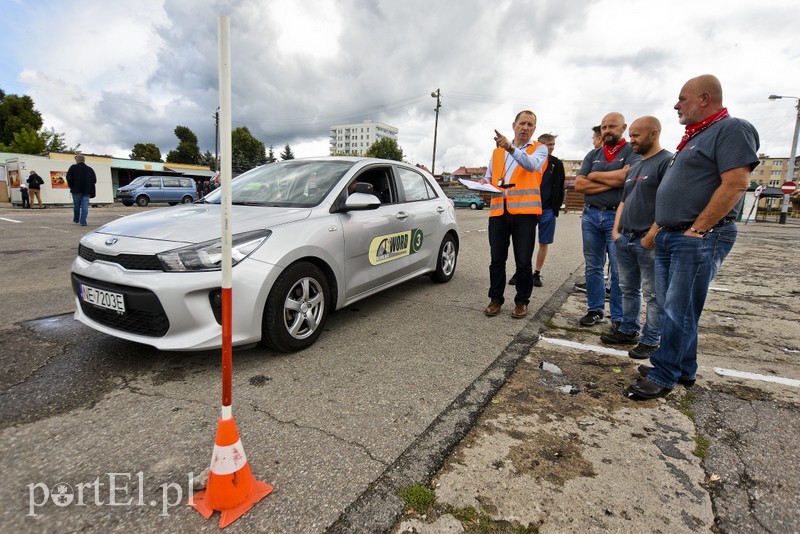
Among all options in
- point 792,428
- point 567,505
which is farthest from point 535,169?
point 567,505

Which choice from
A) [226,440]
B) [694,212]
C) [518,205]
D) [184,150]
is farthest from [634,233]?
[184,150]

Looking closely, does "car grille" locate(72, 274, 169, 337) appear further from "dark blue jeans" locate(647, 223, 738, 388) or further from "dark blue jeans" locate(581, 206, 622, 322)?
"dark blue jeans" locate(581, 206, 622, 322)

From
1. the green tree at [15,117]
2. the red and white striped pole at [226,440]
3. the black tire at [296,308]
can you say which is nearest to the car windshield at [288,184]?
the black tire at [296,308]

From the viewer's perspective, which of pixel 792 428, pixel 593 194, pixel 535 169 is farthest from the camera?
pixel 593 194

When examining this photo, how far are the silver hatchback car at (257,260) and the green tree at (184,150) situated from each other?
78.7 meters

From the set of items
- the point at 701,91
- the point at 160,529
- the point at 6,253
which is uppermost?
the point at 701,91

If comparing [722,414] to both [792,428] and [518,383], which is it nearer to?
[792,428]

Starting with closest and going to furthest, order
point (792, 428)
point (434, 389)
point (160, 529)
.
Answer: point (160, 529) < point (792, 428) < point (434, 389)

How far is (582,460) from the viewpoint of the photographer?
76.8 inches

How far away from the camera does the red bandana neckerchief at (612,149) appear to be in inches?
148

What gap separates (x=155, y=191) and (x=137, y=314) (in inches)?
919

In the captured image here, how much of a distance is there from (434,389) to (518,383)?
1.91ft

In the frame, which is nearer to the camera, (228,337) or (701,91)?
(228,337)

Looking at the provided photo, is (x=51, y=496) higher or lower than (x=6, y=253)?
lower
